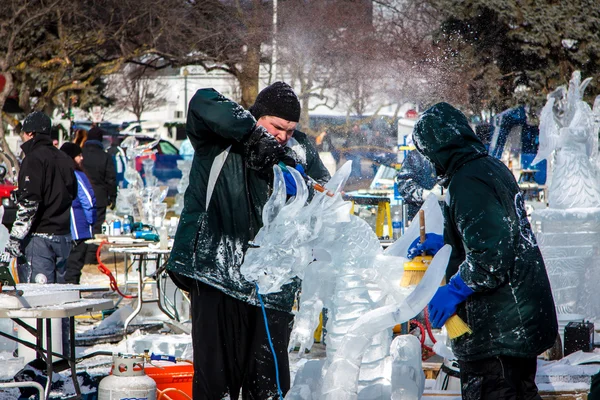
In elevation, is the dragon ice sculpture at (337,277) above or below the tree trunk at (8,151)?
below

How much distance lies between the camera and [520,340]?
3.03 metres

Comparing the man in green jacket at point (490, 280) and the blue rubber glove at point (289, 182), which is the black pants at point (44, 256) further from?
the man in green jacket at point (490, 280)

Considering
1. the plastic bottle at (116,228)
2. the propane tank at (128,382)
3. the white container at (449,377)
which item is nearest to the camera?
the propane tank at (128,382)

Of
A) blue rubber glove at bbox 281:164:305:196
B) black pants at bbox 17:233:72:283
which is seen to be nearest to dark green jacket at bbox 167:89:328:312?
blue rubber glove at bbox 281:164:305:196

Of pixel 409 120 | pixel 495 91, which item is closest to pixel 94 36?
pixel 409 120

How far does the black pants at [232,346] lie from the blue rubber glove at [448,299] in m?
0.67

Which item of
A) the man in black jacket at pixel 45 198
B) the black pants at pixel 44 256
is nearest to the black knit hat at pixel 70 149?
the man in black jacket at pixel 45 198

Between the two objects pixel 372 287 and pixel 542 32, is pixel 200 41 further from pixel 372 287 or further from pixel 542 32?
pixel 372 287

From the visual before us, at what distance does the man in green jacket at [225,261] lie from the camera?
3330 mm

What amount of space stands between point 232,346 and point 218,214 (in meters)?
0.54

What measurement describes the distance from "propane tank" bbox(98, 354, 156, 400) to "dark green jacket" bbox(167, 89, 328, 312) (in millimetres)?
851

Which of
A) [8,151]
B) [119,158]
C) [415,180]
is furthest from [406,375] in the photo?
[8,151]

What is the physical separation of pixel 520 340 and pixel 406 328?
124 inches

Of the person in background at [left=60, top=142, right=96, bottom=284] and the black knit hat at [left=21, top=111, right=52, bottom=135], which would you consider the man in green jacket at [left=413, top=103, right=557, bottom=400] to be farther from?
the person in background at [left=60, top=142, right=96, bottom=284]
